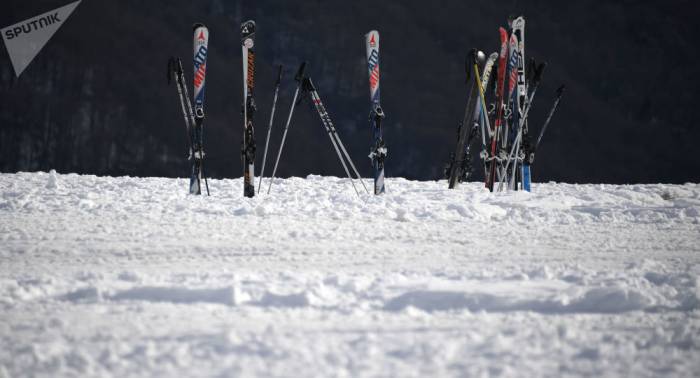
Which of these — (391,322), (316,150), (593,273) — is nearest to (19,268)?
(391,322)

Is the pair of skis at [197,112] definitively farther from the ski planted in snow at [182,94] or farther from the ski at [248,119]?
the ski at [248,119]

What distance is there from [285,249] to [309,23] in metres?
40.1

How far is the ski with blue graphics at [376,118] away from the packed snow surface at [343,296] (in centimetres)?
316

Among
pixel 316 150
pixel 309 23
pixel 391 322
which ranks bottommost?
pixel 391 322

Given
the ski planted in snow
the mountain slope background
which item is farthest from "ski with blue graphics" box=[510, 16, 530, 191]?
the mountain slope background

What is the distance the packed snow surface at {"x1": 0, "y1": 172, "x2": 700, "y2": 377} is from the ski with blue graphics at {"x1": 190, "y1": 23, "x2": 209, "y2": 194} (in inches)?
109

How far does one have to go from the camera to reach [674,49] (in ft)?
176

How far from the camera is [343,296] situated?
3.68 metres

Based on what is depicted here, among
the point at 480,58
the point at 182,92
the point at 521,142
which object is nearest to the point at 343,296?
the point at 182,92

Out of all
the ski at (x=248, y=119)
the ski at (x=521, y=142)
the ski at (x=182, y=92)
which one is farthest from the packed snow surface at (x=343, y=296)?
the ski at (x=521, y=142)

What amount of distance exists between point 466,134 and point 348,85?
32.5 meters

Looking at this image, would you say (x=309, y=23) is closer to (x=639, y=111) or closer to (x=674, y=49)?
(x=639, y=111)

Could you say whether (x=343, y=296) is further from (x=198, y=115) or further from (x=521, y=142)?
(x=521, y=142)

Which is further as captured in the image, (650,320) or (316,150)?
(316,150)
